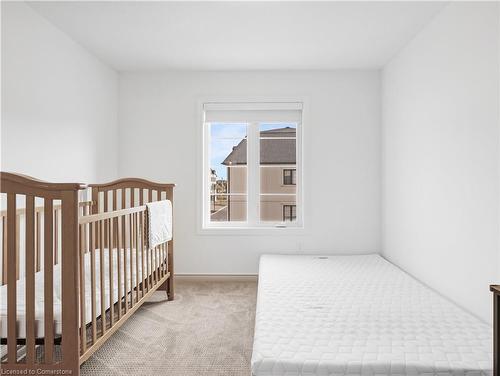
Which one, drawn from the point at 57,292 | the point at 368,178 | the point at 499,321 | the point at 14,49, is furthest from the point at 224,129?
the point at 499,321

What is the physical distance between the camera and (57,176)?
301cm

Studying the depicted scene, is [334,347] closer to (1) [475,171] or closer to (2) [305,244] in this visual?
(1) [475,171]

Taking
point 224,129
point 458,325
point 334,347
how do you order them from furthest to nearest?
1. point 224,129
2. point 458,325
3. point 334,347

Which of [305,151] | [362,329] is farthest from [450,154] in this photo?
[305,151]

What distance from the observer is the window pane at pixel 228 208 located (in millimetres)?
4270

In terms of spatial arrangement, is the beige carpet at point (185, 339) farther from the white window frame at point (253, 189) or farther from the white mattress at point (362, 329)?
the white window frame at point (253, 189)

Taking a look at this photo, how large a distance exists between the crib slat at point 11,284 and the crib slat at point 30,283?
56mm

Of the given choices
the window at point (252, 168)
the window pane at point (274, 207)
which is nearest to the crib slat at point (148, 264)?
the window at point (252, 168)

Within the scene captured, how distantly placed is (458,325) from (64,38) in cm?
340

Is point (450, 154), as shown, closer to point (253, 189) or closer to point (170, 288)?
point (253, 189)

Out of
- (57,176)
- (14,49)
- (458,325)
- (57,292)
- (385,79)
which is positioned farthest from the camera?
(385,79)

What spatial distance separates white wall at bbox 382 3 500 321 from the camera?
84.3 inches

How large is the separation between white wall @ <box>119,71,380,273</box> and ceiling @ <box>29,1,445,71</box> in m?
0.22

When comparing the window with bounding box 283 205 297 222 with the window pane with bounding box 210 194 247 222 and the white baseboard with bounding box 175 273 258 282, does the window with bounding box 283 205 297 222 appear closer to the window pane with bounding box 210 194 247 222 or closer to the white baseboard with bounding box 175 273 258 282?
the window pane with bounding box 210 194 247 222
